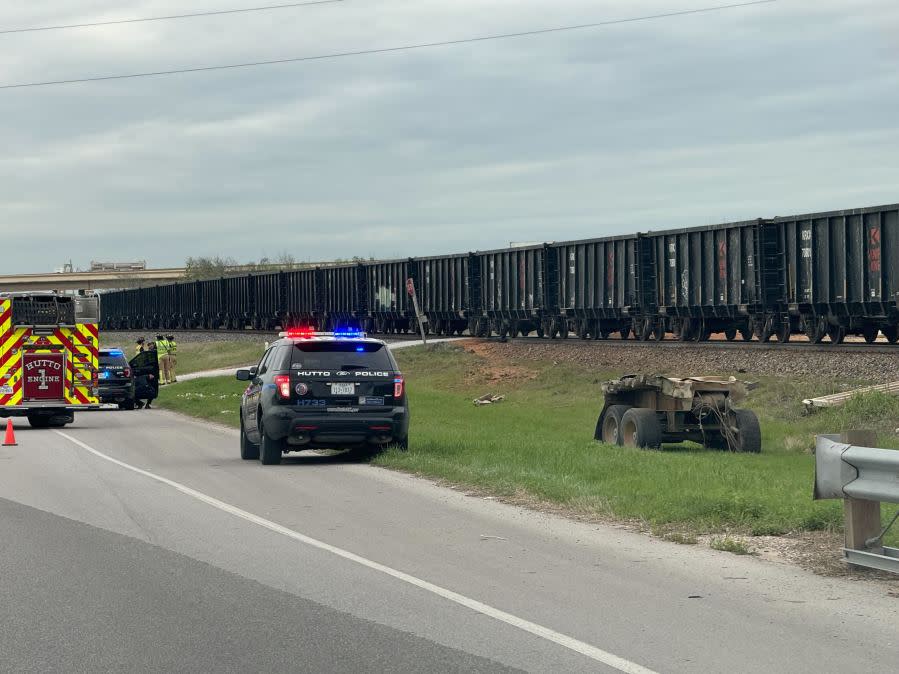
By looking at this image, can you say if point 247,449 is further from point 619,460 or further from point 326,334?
point 619,460

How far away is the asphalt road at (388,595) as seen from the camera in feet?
22.4

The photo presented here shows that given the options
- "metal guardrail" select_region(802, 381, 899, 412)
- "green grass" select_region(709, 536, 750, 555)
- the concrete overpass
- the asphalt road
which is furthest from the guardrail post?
the concrete overpass

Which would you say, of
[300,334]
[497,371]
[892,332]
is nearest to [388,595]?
[300,334]

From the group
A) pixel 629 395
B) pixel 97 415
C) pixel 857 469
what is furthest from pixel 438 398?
pixel 857 469

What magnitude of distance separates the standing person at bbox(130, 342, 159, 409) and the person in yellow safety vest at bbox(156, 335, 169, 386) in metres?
7.82

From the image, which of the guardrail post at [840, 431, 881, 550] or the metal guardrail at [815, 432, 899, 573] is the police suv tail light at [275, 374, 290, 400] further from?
the guardrail post at [840, 431, 881, 550]

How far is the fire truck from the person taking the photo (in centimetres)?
2719

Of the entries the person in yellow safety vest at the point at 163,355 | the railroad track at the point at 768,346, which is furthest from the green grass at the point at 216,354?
the railroad track at the point at 768,346

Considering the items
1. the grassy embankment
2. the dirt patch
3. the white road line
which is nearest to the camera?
the white road line

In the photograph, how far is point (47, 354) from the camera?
27.6 m

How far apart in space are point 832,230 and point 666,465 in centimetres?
1589

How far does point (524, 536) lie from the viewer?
11148 mm

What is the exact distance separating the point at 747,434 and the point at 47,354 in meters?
15.0

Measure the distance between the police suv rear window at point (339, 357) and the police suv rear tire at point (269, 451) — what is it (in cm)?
99
